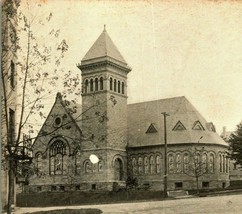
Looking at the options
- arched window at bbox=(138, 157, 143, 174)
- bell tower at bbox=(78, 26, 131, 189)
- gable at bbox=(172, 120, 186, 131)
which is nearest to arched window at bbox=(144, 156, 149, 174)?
arched window at bbox=(138, 157, 143, 174)

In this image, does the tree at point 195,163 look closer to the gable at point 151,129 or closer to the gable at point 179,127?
the gable at point 179,127

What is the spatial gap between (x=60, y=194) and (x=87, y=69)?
10.6 m

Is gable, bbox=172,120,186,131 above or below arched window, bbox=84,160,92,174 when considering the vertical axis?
above

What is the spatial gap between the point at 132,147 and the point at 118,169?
2596mm

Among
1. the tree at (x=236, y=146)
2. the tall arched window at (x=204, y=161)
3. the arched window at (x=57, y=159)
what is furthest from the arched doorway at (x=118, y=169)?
the tree at (x=236, y=146)

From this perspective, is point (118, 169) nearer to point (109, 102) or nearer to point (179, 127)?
point (109, 102)

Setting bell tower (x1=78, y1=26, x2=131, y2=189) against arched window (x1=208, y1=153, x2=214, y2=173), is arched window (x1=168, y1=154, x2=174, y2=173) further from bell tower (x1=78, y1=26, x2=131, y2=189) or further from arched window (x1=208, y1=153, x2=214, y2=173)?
bell tower (x1=78, y1=26, x2=131, y2=189)

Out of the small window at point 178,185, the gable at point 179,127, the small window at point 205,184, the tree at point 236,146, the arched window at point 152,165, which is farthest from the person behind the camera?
Answer: the arched window at point 152,165

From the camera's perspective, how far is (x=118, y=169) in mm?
44125

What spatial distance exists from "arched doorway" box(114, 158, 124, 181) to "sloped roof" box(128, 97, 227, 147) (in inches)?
82.9

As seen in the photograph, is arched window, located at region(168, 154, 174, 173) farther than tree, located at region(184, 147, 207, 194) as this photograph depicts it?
Yes

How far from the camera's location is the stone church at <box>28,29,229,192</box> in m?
41.5

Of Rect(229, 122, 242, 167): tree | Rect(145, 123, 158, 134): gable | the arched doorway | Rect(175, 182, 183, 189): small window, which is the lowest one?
Rect(175, 182, 183, 189): small window

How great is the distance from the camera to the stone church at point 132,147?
41.5 meters
